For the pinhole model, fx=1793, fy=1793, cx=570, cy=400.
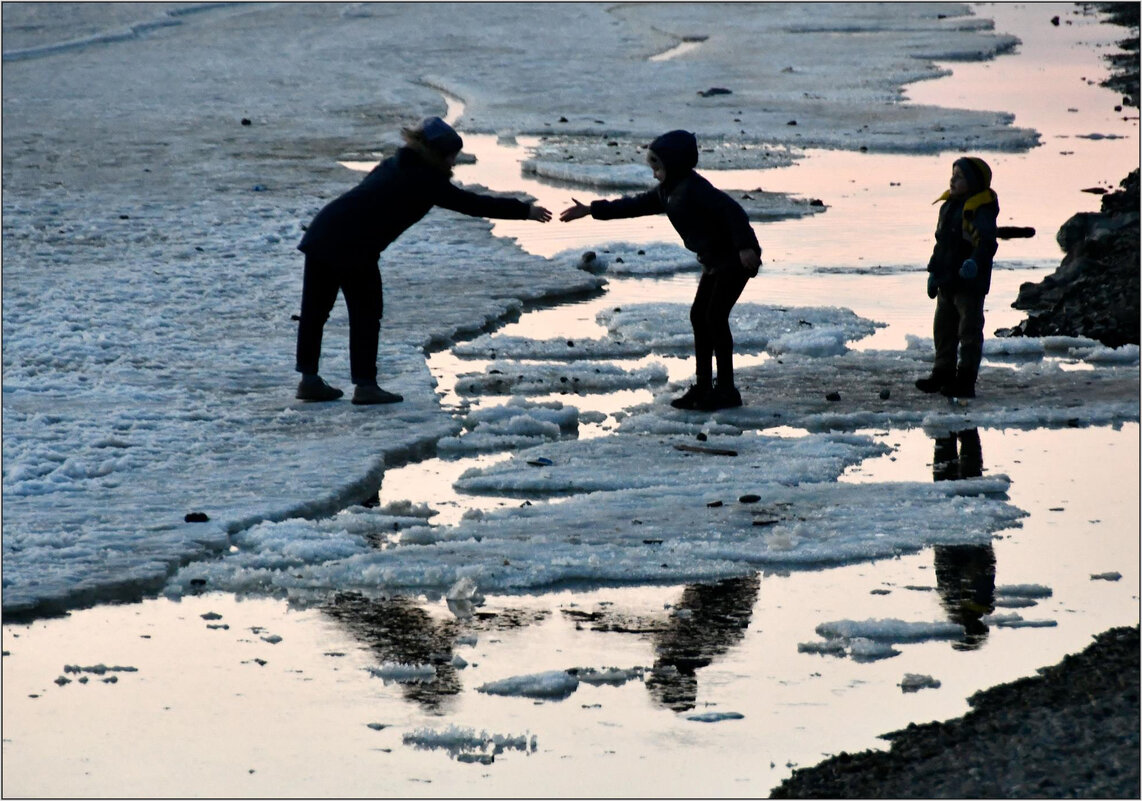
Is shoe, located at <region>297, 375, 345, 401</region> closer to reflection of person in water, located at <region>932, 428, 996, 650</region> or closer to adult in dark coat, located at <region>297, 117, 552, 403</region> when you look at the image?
adult in dark coat, located at <region>297, 117, 552, 403</region>

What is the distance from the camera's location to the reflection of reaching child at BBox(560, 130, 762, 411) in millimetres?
9531

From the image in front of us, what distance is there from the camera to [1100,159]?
1945 centimetres

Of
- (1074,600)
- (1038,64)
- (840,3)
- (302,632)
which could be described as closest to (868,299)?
(1074,600)

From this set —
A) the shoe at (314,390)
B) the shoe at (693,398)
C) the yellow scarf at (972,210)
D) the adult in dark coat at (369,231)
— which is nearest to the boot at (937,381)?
the yellow scarf at (972,210)

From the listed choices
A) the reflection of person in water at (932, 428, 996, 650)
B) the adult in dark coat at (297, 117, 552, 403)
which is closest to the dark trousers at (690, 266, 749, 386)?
the adult in dark coat at (297, 117, 552, 403)

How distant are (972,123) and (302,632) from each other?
17240 millimetres

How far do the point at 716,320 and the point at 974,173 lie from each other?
162 centimetres

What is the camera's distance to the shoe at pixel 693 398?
381 inches

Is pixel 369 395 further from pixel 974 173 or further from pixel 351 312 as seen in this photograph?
A: pixel 974 173

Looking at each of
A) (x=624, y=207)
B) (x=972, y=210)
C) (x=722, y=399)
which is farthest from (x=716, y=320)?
(x=972, y=210)

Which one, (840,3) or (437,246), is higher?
(840,3)

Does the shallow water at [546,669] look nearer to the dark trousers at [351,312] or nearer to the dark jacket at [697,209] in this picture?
the dark trousers at [351,312]

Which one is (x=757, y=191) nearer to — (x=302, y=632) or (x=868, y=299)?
(x=868, y=299)

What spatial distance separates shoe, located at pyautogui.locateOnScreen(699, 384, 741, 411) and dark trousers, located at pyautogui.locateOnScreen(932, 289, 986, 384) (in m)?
1.20
